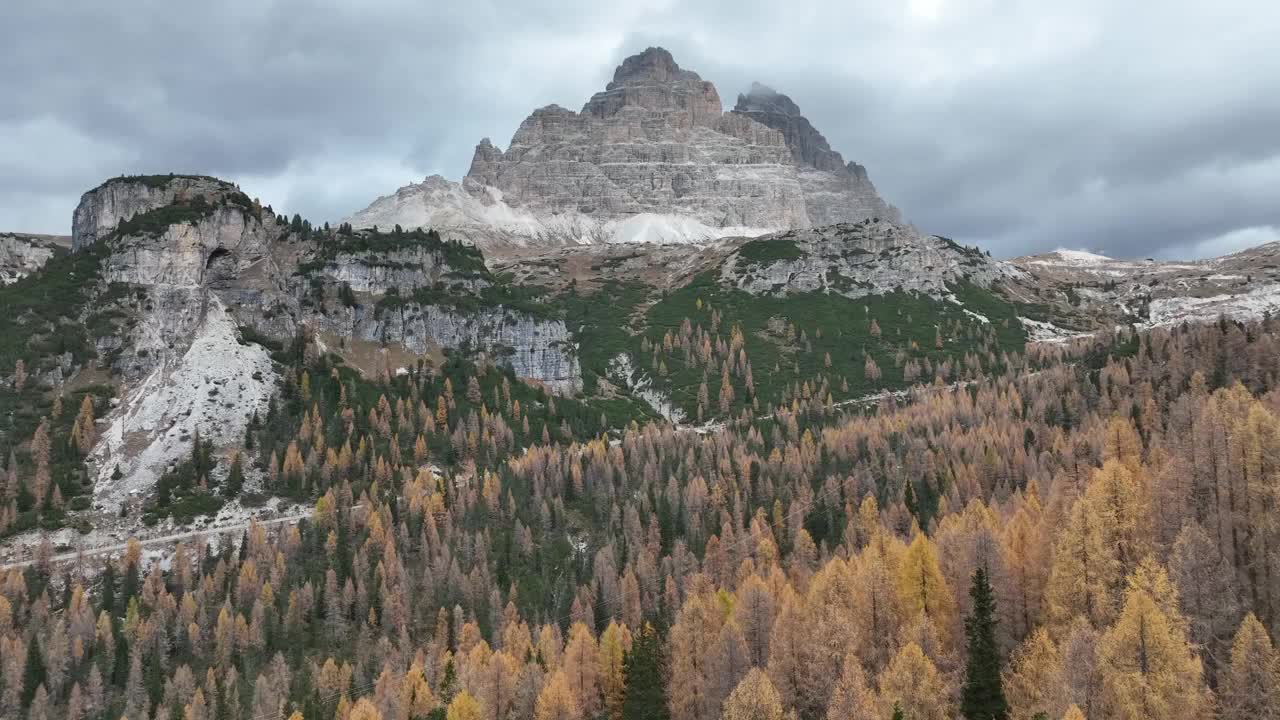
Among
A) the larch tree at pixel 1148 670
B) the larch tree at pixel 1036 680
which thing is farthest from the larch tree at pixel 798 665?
the larch tree at pixel 1148 670

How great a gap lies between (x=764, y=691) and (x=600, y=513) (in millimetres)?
111578

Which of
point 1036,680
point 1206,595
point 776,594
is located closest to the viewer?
point 1036,680

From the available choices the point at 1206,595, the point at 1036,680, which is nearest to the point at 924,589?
the point at 1036,680

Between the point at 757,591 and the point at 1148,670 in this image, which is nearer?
the point at 1148,670

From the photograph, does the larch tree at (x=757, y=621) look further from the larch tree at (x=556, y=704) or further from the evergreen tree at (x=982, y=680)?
the evergreen tree at (x=982, y=680)

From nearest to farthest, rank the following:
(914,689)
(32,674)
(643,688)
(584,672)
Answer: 1. (914,689)
2. (643,688)
3. (584,672)
4. (32,674)

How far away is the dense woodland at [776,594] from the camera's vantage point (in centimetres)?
8006

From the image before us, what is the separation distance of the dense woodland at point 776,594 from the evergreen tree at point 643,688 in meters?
0.31

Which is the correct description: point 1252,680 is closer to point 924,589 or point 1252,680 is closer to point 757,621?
point 924,589

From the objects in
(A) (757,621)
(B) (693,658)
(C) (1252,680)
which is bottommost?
(B) (693,658)

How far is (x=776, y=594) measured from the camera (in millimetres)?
115125

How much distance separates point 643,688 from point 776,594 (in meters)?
27.6

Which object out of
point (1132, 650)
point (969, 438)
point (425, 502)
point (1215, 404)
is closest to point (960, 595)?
point (1132, 650)

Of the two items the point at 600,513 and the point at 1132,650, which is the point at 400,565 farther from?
the point at 1132,650
